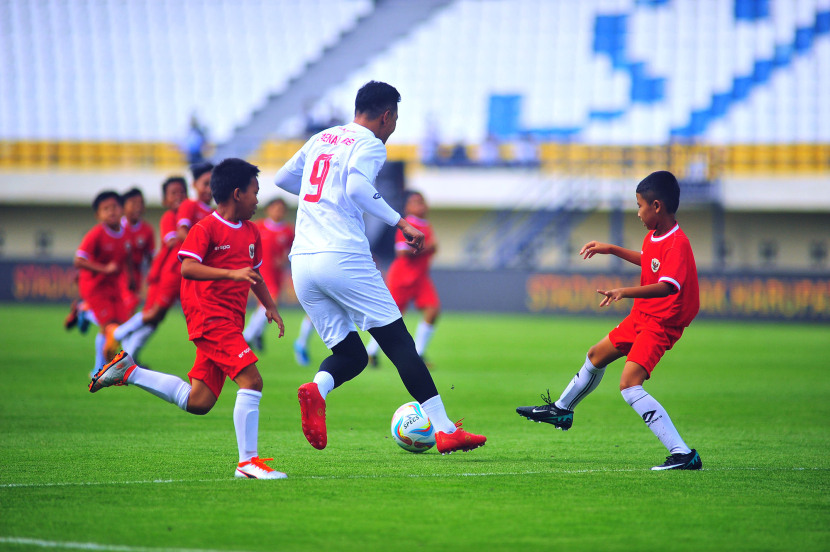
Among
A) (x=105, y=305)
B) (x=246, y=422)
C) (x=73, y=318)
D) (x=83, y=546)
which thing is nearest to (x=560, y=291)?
(x=73, y=318)

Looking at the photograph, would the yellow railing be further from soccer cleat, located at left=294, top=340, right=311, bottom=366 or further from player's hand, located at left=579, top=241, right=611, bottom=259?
player's hand, located at left=579, top=241, right=611, bottom=259

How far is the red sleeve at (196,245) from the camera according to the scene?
17.0 ft

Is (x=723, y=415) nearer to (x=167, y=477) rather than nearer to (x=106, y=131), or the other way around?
(x=167, y=477)

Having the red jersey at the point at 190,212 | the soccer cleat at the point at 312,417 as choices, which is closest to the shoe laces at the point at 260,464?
the soccer cleat at the point at 312,417

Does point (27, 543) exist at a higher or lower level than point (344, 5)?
lower

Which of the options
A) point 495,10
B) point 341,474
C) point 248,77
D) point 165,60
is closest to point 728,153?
point 495,10

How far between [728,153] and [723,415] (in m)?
24.3

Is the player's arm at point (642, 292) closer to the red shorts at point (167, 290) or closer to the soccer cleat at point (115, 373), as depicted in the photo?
the soccer cleat at point (115, 373)

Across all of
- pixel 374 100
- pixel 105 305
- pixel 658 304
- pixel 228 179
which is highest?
pixel 374 100

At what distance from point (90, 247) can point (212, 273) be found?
18.2 ft

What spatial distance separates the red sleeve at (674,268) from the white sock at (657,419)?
0.68 meters

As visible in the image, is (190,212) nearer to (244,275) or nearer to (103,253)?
(103,253)

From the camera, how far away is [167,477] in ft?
16.7

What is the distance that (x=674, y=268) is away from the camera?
5.46 meters
